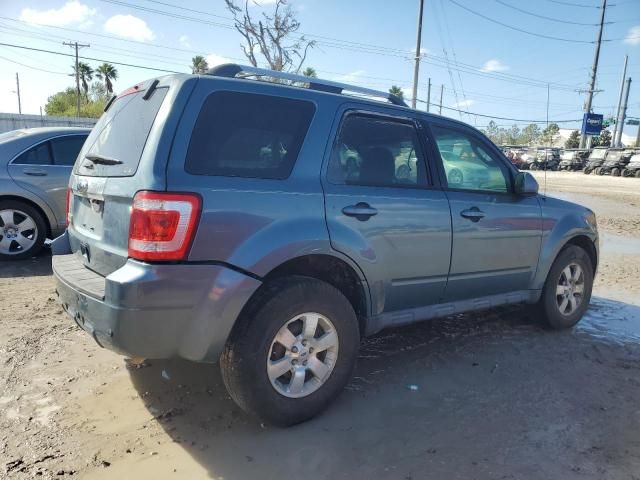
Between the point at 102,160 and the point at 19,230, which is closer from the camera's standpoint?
the point at 102,160

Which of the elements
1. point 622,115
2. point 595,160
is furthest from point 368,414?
point 622,115

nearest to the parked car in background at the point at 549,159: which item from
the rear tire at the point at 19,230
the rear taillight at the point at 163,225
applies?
the rear tire at the point at 19,230

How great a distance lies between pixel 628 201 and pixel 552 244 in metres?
16.3

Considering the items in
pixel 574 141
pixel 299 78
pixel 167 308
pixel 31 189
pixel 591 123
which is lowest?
pixel 167 308

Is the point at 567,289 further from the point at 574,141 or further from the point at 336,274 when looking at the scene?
the point at 574,141

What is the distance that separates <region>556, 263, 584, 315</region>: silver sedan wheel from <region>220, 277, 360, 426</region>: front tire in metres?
2.55

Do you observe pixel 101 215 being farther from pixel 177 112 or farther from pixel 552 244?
pixel 552 244

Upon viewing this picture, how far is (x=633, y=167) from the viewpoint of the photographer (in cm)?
3553

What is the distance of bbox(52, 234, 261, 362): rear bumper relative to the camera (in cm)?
247

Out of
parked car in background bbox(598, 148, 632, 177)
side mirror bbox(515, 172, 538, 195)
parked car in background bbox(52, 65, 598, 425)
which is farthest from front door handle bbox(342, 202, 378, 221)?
parked car in background bbox(598, 148, 632, 177)

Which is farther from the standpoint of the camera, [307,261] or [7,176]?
[7,176]

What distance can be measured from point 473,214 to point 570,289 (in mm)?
1709

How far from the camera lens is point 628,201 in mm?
18094

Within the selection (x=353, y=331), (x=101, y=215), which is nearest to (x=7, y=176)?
(x=101, y=215)
